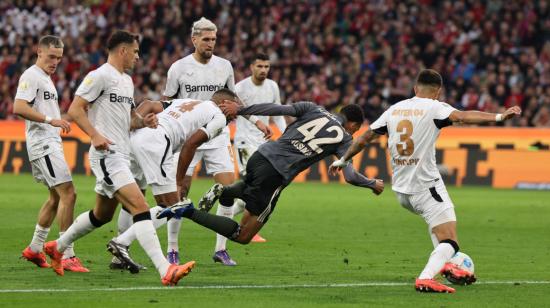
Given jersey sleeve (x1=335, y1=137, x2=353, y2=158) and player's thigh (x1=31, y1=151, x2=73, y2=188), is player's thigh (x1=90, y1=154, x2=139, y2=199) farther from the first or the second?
jersey sleeve (x1=335, y1=137, x2=353, y2=158)

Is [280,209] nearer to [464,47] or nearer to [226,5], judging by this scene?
[464,47]

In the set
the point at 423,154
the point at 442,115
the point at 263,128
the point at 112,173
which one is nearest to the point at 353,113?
the point at 423,154

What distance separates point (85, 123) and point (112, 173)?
1.74 feet

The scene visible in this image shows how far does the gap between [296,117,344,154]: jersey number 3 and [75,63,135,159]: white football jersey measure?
1.84 m

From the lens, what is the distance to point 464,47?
32812mm

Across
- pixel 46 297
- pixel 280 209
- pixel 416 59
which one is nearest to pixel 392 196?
pixel 280 209

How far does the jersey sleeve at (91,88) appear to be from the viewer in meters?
10.4

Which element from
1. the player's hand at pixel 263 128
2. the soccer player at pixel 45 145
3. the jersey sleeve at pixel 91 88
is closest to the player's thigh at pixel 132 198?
the jersey sleeve at pixel 91 88

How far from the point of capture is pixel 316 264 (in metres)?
12.1

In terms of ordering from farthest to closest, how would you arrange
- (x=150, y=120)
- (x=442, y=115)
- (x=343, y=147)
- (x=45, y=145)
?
(x=45, y=145), (x=343, y=147), (x=150, y=120), (x=442, y=115)

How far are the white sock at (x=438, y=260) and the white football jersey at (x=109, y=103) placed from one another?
3.00 meters

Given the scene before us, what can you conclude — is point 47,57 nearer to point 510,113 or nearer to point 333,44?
point 510,113

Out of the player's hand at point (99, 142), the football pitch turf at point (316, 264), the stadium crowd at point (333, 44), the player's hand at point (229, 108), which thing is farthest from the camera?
the stadium crowd at point (333, 44)

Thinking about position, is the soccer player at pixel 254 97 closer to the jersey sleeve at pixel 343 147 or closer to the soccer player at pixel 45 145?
the soccer player at pixel 45 145
